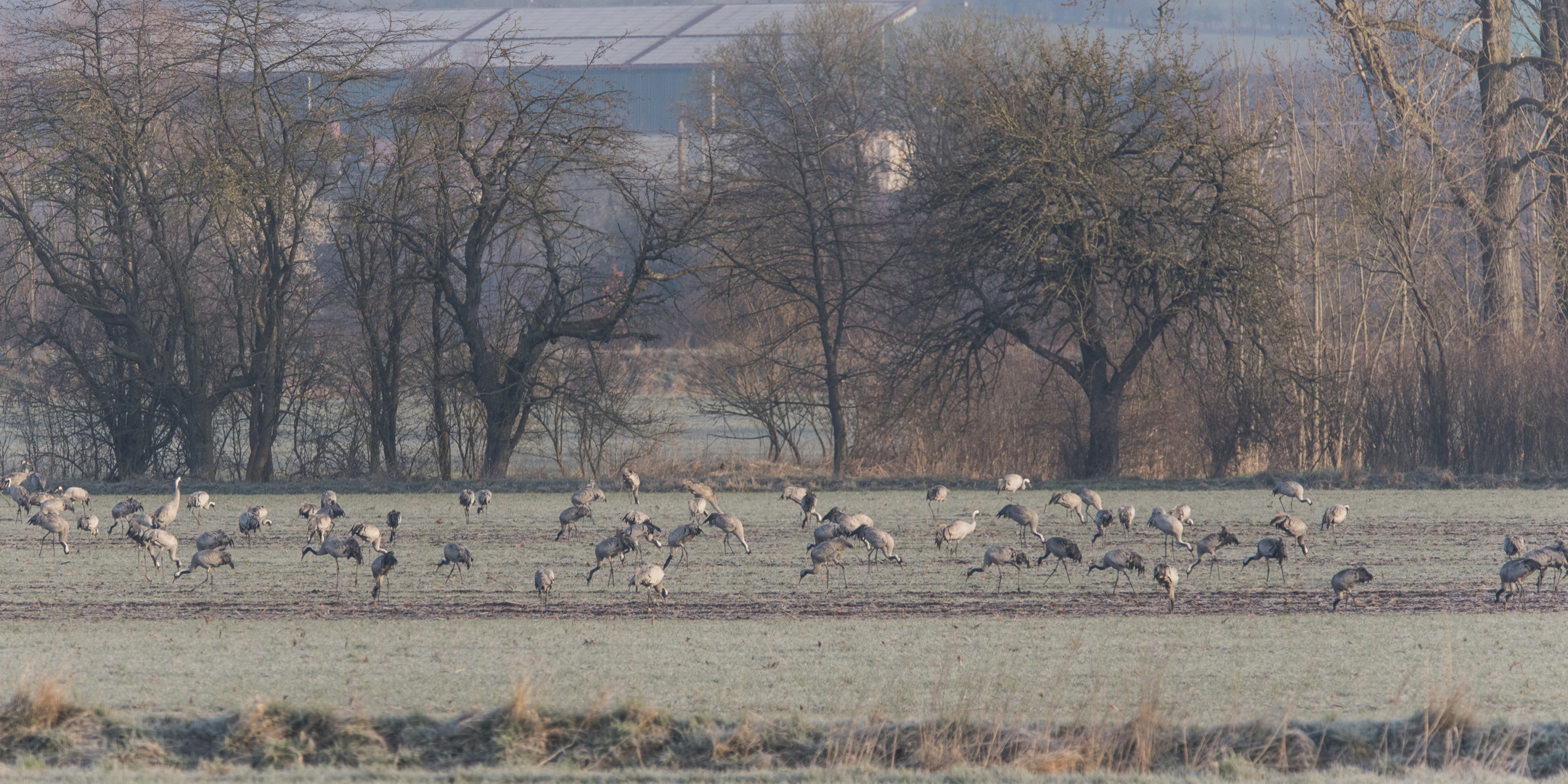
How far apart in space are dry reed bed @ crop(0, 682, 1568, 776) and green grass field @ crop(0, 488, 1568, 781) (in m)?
0.23

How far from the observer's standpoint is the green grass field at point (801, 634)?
8.63 metres

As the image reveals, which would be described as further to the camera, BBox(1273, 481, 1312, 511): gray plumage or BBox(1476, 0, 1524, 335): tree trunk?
BBox(1476, 0, 1524, 335): tree trunk

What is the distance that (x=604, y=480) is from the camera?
1040 inches

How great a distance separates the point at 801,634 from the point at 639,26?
76.8 m

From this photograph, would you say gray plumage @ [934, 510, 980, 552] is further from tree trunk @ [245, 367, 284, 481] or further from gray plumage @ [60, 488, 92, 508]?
tree trunk @ [245, 367, 284, 481]

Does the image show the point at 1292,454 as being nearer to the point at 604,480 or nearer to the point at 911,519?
the point at 911,519

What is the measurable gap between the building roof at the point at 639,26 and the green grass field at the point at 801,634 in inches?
2030

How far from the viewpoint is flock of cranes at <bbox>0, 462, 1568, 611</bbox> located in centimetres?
1288

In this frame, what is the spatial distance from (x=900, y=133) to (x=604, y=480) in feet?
78.5

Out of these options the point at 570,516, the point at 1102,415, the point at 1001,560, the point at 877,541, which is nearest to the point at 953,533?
the point at 877,541

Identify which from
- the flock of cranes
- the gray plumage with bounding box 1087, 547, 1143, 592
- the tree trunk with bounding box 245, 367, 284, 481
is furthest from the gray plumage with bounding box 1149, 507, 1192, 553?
the tree trunk with bounding box 245, 367, 284, 481

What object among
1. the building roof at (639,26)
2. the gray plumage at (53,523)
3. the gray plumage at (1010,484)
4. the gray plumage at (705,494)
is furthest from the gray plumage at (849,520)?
the building roof at (639,26)

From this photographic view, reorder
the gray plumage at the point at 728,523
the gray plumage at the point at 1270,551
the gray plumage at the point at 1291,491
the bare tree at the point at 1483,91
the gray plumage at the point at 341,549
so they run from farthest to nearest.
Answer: the bare tree at the point at 1483,91, the gray plumage at the point at 1291,491, the gray plumage at the point at 728,523, the gray plumage at the point at 341,549, the gray plumage at the point at 1270,551

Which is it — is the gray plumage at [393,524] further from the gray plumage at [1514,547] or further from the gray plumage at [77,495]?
the gray plumage at [1514,547]
